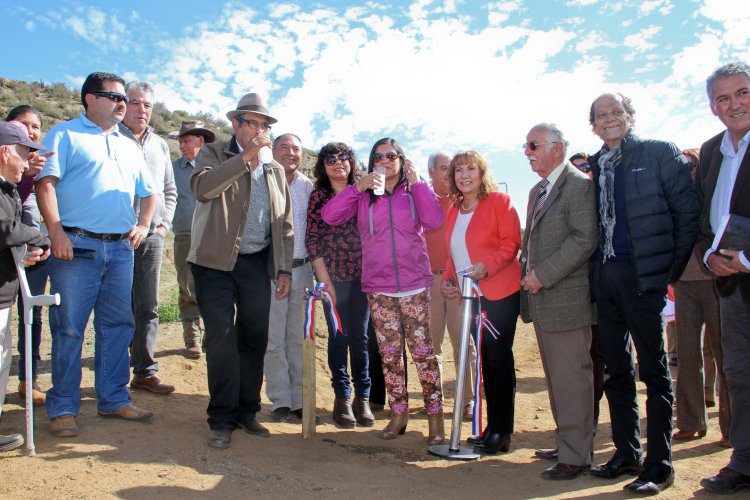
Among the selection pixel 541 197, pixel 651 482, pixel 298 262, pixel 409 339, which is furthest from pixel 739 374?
pixel 298 262

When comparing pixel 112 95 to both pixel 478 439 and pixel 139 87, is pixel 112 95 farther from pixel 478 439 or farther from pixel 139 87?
pixel 478 439

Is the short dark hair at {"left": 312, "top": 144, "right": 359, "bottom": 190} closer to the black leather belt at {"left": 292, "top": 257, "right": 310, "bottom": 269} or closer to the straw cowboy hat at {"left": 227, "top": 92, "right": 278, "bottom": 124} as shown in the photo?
the black leather belt at {"left": 292, "top": 257, "right": 310, "bottom": 269}

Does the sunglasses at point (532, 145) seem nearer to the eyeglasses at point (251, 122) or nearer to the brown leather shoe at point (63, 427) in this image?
the eyeglasses at point (251, 122)

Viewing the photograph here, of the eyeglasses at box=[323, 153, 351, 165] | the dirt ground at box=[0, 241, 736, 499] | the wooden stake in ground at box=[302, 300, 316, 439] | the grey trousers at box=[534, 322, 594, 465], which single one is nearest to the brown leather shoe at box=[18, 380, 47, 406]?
the dirt ground at box=[0, 241, 736, 499]

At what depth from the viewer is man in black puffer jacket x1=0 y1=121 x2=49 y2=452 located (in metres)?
3.89

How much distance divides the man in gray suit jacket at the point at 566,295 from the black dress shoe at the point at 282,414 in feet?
7.45

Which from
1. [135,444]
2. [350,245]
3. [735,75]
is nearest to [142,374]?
[135,444]

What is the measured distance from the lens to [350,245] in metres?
5.35

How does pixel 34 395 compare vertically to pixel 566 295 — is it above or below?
below

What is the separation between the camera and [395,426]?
16.2 ft

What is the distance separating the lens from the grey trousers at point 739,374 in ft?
12.3

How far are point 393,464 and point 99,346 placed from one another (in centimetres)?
241

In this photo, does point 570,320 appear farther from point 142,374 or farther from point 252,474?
point 142,374

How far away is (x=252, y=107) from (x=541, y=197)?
90.1 inches
